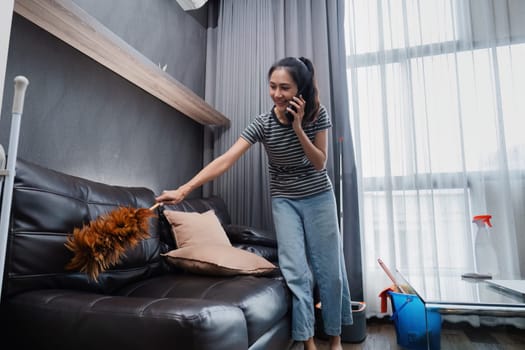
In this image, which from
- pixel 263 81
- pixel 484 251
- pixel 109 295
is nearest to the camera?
pixel 109 295

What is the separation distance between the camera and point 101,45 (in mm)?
1585

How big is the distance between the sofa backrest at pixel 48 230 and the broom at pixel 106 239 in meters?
0.12

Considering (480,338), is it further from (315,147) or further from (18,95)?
(18,95)

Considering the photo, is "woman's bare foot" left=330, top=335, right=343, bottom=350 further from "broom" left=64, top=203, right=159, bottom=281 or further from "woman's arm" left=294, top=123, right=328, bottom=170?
"broom" left=64, top=203, right=159, bottom=281

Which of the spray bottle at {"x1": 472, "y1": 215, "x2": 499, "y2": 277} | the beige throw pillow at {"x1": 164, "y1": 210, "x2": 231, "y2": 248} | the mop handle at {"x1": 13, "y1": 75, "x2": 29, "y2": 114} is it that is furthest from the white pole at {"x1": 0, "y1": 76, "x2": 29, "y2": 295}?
the spray bottle at {"x1": 472, "y1": 215, "x2": 499, "y2": 277}

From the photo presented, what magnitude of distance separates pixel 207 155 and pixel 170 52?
853mm

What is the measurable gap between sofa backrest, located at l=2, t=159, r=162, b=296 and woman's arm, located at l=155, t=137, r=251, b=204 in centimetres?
29

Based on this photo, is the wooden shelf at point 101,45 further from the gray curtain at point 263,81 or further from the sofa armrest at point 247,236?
the sofa armrest at point 247,236

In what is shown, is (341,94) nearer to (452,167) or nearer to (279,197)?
(452,167)

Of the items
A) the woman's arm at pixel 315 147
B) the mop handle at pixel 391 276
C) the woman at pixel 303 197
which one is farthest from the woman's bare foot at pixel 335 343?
the woman's arm at pixel 315 147

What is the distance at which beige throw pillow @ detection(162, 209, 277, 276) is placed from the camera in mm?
1495

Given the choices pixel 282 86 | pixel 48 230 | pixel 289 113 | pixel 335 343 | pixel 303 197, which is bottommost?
pixel 335 343

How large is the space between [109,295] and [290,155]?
93cm

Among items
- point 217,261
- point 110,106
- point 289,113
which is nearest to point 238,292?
point 217,261
